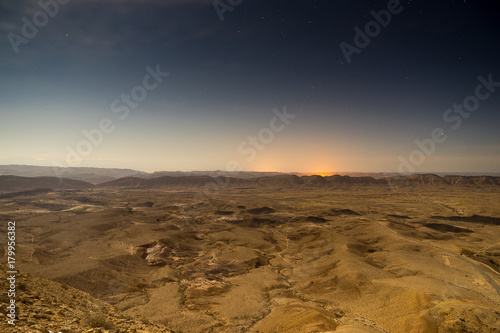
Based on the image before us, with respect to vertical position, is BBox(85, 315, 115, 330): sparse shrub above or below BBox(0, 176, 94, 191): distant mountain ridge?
above

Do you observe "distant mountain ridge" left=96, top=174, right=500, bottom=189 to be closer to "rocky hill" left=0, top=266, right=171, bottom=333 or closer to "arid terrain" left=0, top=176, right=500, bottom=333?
"arid terrain" left=0, top=176, right=500, bottom=333

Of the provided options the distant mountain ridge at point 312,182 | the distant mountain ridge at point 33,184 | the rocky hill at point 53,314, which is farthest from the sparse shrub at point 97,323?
the distant mountain ridge at point 312,182

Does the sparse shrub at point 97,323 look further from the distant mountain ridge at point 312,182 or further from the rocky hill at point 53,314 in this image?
the distant mountain ridge at point 312,182

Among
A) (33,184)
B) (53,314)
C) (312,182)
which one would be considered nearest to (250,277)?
(53,314)

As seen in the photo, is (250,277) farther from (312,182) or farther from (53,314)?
(312,182)

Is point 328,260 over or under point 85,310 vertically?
under

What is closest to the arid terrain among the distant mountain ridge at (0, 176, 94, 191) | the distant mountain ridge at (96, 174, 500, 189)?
the distant mountain ridge at (0, 176, 94, 191)

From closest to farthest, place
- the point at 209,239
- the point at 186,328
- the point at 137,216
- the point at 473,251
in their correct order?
the point at 186,328 < the point at 473,251 < the point at 209,239 < the point at 137,216

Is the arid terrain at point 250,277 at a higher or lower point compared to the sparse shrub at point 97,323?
lower

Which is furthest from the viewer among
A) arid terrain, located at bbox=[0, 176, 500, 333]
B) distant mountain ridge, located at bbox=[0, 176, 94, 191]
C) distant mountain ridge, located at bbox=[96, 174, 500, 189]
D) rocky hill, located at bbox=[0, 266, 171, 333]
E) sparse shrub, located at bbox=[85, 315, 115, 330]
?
distant mountain ridge, located at bbox=[96, 174, 500, 189]

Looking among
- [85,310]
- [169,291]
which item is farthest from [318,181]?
[85,310]

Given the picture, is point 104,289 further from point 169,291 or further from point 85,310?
point 85,310
